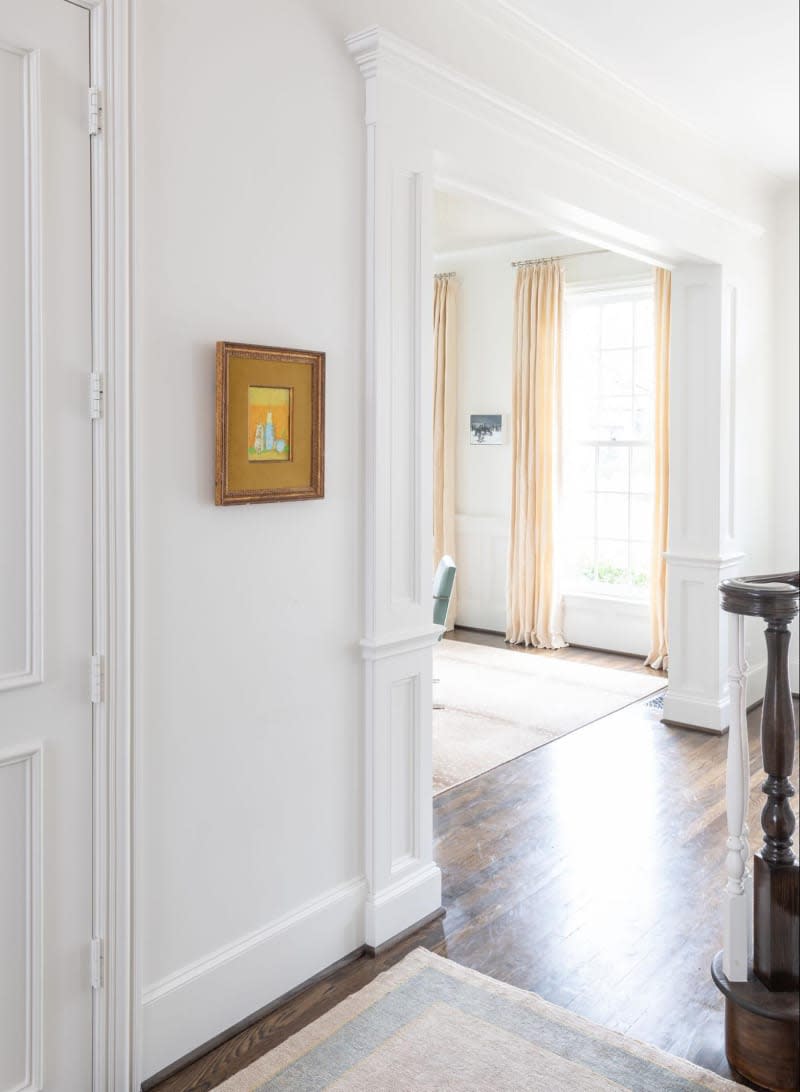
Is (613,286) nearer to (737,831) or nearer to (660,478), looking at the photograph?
(660,478)

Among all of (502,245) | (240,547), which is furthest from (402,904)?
(502,245)

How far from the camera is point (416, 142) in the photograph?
272cm

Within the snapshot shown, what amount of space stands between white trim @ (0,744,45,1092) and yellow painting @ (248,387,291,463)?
0.86 m

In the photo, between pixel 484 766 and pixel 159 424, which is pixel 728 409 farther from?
pixel 159 424

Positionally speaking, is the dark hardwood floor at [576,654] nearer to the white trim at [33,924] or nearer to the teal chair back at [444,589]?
the teal chair back at [444,589]

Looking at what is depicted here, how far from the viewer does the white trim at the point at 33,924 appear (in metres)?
1.91

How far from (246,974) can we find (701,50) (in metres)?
3.62

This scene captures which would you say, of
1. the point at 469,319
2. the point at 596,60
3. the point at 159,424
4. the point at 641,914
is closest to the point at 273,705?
the point at 159,424

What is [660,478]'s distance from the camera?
20.6 feet

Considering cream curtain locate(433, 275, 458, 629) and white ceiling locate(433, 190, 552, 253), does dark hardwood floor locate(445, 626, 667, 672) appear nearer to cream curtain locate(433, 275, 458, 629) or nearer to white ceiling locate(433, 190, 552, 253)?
cream curtain locate(433, 275, 458, 629)

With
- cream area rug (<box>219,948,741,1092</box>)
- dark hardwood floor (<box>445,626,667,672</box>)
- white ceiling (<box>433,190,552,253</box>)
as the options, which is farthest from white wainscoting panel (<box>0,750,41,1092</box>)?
dark hardwood floor (<box>445,626,667,672</box>)

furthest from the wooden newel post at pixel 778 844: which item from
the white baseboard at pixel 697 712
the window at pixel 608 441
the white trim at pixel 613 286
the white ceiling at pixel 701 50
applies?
the white trim at pixel 613 286

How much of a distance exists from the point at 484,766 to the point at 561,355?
3.52 meters

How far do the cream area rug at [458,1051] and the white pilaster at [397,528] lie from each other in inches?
12.9
